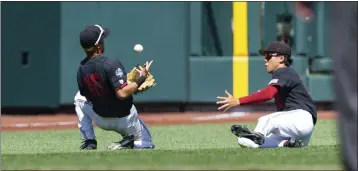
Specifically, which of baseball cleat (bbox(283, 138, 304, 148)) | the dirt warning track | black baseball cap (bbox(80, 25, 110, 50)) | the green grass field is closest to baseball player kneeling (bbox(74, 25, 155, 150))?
black baseball cap (bbox(80, 25, 110, 50))

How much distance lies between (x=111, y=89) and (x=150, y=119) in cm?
507

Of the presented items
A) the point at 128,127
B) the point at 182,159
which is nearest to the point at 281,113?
the point at 128,127

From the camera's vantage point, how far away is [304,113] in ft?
23.6

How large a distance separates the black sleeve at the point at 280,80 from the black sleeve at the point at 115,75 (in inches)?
44.9

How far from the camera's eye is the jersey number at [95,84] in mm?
7359

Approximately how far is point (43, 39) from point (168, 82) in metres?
1.87

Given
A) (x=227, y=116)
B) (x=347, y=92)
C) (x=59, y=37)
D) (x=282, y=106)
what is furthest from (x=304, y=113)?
(x=59, y=37)

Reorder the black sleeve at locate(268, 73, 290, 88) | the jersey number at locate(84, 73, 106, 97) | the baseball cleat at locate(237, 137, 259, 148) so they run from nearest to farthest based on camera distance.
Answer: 1. the baseball cleat at locate(237, 137, 259, 148)
2. the black sleeve at locate(268, 73, 290, 88)
3. the jersey number at locate(84, 73, 106, 97)

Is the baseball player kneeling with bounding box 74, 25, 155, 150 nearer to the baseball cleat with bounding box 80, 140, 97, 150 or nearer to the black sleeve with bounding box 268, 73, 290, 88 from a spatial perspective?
the baseball cleat with bounding box 80, 140, 97, 150

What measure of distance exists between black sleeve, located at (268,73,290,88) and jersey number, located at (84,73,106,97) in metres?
1.34

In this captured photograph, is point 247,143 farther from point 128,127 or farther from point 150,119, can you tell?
point 150,119

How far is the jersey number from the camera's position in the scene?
290 inches

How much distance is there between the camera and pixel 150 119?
40.8ft

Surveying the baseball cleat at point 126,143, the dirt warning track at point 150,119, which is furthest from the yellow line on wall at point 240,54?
the baseball cleat at point 126,143
